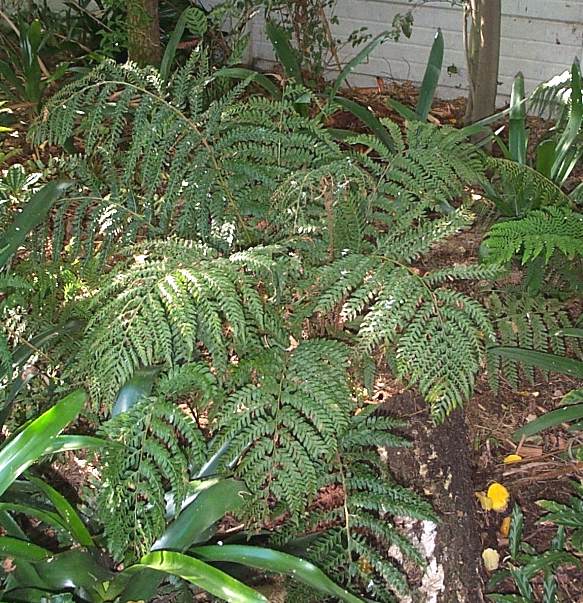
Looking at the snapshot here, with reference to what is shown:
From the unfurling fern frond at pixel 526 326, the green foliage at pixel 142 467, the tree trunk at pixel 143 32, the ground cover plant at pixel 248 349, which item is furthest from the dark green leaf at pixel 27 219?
the tree trunk at pixel 143 32

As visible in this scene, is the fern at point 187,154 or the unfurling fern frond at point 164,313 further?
the fern at point 187,154

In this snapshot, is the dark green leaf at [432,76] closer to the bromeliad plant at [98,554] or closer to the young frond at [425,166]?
the young frond at [425,166]

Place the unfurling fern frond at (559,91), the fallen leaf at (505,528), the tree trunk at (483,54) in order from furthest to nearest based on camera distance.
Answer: the tree trunk at (483,54) < the unfurling fern frond at (559,91) < the fallen leaf at (505,528)

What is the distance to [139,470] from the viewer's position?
1314mm

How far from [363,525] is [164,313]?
58 cm

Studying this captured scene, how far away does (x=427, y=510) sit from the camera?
1.50 metres

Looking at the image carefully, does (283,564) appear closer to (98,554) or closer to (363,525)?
(363,525)

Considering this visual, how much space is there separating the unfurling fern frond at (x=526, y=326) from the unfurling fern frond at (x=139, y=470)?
77cm

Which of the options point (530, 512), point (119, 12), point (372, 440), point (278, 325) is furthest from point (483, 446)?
point (119, 12)

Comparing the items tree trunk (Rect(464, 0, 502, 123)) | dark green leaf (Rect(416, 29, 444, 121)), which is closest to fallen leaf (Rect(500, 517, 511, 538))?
dark green leaf (Rect(416, 29, 444, 121))

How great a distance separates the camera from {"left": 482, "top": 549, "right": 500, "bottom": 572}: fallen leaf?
1.81m

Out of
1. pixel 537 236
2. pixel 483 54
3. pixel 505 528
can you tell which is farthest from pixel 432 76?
pixel 505 528

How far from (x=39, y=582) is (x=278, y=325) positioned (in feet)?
2.03

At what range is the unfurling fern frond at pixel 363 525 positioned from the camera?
1452 mm
